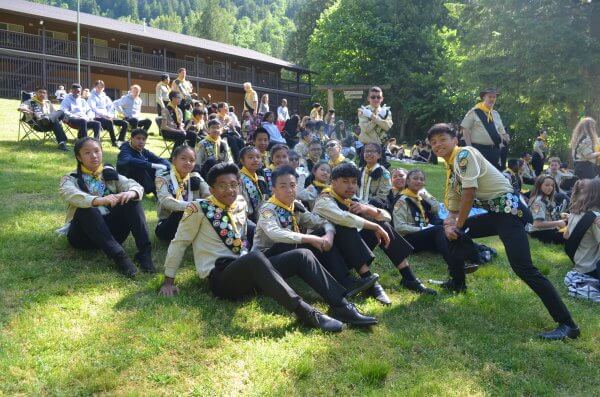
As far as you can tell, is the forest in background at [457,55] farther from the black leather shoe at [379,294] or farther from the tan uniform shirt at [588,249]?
the black leather shoe at [379,294]

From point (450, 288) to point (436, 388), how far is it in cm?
198

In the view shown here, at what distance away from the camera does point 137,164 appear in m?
6.87

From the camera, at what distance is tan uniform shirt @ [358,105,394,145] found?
8.82 metres

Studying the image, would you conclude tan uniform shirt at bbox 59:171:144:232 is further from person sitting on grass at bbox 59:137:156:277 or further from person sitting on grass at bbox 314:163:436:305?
person sitting on grass at bbox 314:163:436:305

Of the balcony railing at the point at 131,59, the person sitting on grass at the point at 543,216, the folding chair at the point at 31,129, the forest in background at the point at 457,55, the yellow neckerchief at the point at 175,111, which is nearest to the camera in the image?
the person sitting on grass at the point at 543,216

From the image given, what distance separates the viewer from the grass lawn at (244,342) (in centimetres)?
324

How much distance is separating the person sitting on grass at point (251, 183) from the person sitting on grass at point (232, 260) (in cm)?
127

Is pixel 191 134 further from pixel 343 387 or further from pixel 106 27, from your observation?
pixel 106 27

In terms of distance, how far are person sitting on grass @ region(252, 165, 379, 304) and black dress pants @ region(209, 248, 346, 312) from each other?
245 mm

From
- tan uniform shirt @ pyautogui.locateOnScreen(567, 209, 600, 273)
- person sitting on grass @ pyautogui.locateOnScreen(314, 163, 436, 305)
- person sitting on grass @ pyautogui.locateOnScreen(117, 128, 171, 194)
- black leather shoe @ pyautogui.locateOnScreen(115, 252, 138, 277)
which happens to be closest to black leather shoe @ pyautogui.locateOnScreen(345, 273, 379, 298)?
person sitting on grass @ pyautogui.locateOnScreen(314, 163, 436, 305)

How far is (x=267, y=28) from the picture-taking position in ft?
307

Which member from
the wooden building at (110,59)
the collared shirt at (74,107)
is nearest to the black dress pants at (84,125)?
the collared shirt at (74,107)

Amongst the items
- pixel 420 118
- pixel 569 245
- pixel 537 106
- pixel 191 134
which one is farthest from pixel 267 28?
pixel 569 245

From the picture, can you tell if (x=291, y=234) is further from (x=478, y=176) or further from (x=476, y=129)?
(x=476, y=129)
